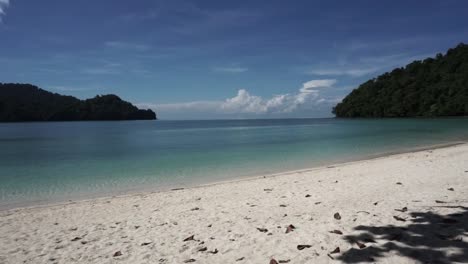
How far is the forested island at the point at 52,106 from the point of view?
145125 mm

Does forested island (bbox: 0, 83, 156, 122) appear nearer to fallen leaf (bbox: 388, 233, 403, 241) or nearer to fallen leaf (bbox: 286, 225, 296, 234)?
fallen leaf (bbox: 286, 225, 296, 234)

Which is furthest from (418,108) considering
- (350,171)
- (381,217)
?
(381,217)

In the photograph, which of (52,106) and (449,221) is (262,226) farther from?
(52,106)

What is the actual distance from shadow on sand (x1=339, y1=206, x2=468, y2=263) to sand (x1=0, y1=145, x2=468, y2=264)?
0.01 m

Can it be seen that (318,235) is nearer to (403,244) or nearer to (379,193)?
(403,244)

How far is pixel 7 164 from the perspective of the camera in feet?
65.8

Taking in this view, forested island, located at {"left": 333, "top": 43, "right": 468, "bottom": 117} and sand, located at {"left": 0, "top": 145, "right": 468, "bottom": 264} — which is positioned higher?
forested island, located at {"left": 333, "top": 43, "right": 468, "bottom": 117}

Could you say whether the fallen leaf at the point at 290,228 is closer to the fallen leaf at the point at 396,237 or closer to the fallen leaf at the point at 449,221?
the fallen leaf at the point at 396,237

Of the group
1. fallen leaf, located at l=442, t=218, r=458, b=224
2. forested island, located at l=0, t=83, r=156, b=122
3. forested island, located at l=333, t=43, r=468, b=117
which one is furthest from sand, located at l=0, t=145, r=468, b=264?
forested island, located at l=0, t=83, r=156, b=122

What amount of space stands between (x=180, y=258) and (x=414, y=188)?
718 centimetres

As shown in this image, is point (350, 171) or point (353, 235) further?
point (350, 171)

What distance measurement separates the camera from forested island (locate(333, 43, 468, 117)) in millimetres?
95219

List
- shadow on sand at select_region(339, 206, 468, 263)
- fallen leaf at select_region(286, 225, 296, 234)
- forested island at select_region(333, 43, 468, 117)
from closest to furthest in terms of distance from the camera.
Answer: shadow on sand at select_region(339, 206, 468, 263)
fallen leaf at select_region(286, 225, 296, 234)
forested island at select_region(333, 43, 468, 117)

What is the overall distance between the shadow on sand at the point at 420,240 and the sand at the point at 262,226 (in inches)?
0.6
